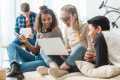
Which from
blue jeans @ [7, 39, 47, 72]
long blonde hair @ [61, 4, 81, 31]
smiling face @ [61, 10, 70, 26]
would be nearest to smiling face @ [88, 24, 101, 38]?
long blonde hair @ [61, 4, 81, 31]

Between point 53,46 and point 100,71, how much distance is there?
22.8 inches

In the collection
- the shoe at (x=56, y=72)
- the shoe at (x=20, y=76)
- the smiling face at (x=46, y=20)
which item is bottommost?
the shoe at (x=20, y=76)

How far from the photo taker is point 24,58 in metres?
2.85

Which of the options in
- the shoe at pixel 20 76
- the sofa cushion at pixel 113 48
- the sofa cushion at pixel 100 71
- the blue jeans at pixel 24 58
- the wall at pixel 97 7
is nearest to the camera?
the sofa cushion at pixel 100 71

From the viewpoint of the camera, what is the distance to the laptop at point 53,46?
7.82ft

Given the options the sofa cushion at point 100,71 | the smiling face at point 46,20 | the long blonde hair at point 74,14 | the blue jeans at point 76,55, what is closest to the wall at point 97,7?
the long blonde hair at point 74,14

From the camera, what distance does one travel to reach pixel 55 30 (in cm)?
267

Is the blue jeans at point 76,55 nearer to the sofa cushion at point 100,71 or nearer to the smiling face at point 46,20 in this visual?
the sofa cushion at point 100,71

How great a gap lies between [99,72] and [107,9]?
4.06 ft

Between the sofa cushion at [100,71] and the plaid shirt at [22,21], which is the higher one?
the plaid shirt at [22,21]

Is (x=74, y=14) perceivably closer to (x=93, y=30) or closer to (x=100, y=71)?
(x=93, y=30)

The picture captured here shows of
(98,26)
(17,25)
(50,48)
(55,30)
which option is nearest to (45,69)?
(50,48)

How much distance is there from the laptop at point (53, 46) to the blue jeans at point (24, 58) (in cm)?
23

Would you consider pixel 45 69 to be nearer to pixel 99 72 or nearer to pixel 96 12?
pixel 99 72
